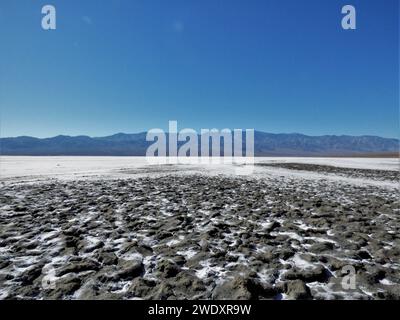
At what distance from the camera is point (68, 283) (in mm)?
4426

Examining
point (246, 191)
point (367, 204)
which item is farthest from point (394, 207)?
point (246, 191)

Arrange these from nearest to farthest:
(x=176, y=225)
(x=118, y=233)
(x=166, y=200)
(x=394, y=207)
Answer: (x=118, y=233)
(x=176, y=225)
(x=394, y=207)
(x=166, y=200)

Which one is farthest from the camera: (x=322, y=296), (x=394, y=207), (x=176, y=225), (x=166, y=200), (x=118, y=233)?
(x=166, y=200)

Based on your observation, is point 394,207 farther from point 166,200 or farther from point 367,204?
point 166,200

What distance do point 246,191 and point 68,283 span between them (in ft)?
35.7

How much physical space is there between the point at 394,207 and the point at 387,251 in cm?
573

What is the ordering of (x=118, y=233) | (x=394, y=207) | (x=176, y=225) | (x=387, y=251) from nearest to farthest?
(x=387, y=251) → (x=118, y=233) → (x=176, y=225) → (x=394, y=207)

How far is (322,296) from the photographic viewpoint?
418cm

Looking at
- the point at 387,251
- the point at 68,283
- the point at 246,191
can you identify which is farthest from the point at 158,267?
the point at 246,191

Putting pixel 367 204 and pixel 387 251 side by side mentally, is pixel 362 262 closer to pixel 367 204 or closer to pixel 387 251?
pixel 387 251
